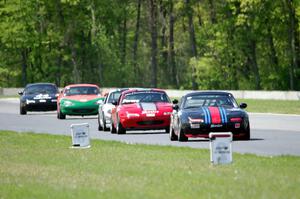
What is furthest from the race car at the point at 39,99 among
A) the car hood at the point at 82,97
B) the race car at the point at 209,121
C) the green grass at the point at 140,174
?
the green grass at the point at 140,174

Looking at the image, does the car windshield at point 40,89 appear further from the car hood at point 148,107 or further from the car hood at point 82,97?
the car hood at point 148,107

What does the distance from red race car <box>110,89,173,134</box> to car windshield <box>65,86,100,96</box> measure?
38.7 feet

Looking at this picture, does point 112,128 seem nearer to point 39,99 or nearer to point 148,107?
point 148,107

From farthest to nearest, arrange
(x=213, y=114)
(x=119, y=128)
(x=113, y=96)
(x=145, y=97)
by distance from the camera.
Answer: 1. (x=113, y=96)
2. (x=145, y=97)
3. (x=119, y=128)
4. (x=213, y=114)

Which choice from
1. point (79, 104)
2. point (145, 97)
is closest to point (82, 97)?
point (79, 104)

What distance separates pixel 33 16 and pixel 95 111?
2379 inches

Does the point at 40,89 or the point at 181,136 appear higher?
the point at 181,136

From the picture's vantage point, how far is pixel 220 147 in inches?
647

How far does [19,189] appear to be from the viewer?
13.7m

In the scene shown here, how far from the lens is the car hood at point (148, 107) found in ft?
99.4

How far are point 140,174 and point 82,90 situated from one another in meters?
28.2

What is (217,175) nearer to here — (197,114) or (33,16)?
(197,114)

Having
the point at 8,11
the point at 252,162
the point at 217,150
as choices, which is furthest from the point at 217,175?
the point at 8,11

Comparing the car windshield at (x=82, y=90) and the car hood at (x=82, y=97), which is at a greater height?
the car windshield at (x=82, y=90)
